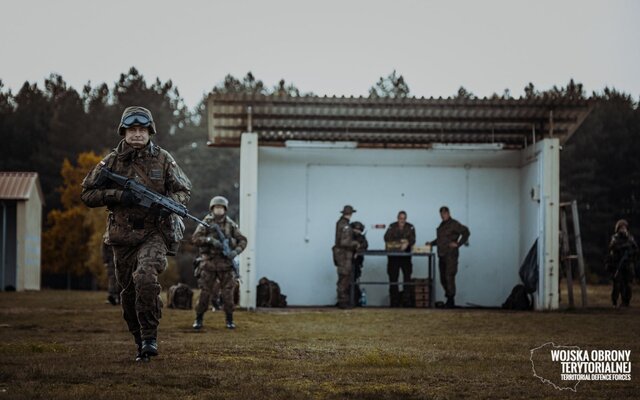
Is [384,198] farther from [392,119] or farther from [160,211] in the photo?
[160,211]

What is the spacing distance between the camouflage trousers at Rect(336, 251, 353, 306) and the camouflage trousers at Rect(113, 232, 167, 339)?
12.1 m

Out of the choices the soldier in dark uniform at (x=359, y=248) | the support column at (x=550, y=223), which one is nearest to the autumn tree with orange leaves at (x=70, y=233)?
the soldier in dark uniform at (x=359, y=248)

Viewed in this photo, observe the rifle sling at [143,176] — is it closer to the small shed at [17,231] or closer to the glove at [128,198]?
the glove at [128,198]

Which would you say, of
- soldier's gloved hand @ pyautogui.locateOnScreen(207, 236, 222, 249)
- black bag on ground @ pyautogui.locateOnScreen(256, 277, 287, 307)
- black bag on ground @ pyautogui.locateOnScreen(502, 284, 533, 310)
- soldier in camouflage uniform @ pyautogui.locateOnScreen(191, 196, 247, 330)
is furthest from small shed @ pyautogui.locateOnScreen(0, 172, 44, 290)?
soldier's gloved hand @ pyautogui.locateOnScreen(207, 236, 222, 249)

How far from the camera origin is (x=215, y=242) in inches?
625

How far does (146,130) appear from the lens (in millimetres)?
10328

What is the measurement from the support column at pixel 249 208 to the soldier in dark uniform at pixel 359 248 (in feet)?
7.68

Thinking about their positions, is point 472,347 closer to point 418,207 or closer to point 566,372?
point 566,372

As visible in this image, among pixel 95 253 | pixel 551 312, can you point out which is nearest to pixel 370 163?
pixel 551 312

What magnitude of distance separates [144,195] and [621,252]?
16041 millimetres

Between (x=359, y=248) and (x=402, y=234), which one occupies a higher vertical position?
(x=402, y=234)

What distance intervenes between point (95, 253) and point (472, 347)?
46565mm

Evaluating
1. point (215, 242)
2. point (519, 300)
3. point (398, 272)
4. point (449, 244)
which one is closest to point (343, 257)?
point (398, 272)

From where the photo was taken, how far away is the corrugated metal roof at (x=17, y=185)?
37.8m
